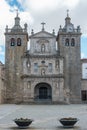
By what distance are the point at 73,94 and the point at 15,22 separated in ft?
58.1

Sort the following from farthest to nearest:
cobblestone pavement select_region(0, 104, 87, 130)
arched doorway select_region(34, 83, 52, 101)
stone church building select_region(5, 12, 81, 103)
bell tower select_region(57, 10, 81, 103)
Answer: arched doorway select_region(34, 83, 52, 101), bell tower select_region(57, 10, 81, 103), stone church building select_region(5, 12, 81, 103), cobblestone pavement select_region(0, 104, 87, 130)

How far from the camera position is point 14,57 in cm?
6050

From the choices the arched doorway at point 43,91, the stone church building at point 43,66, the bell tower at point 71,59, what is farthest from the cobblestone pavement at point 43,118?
the arched doorway at point 43,91

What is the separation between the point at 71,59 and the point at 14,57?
10548 millimetres

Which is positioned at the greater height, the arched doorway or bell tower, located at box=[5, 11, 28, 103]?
bell tower, located at box=[5, 11, 28, 103]

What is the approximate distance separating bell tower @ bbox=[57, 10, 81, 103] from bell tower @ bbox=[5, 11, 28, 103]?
7129 millimetres

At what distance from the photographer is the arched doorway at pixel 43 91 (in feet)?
196

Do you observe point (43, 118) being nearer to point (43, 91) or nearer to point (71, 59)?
point (43, 91)

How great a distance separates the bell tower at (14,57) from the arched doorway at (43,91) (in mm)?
3325

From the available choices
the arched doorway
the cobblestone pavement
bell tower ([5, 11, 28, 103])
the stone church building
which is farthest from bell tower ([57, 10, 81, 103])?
the cobblestone pavement

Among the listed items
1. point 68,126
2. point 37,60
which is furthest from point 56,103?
point 68,126

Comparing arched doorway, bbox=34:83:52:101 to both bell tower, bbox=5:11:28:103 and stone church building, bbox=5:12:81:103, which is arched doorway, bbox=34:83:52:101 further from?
bell tower, bbox=5:11:28:103

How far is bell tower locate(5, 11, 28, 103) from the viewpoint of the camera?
5912 centimetres

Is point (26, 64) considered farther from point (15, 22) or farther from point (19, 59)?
point (15, 22)
